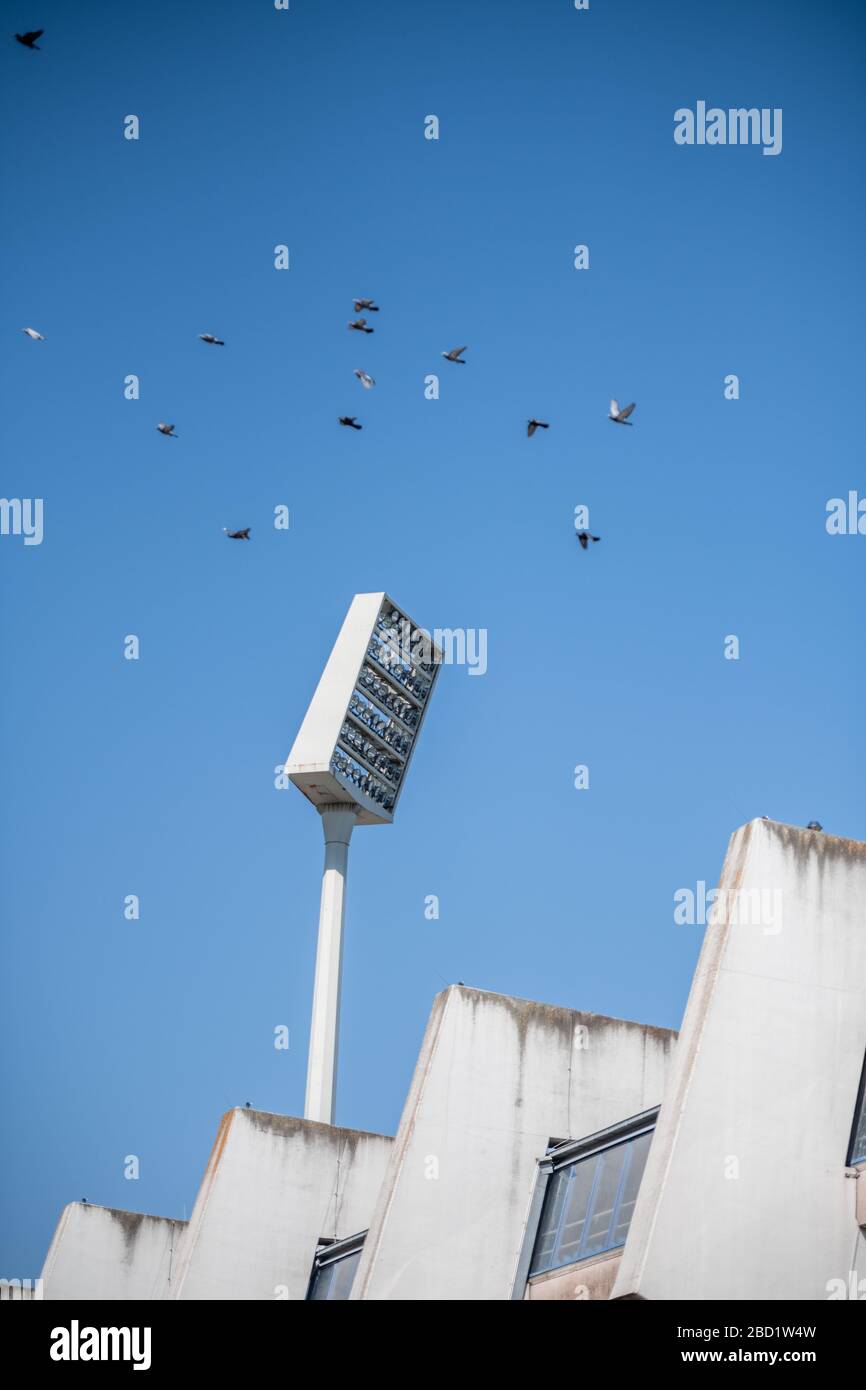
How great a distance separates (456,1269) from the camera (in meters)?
28.8

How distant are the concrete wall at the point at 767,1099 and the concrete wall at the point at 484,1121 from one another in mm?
7937

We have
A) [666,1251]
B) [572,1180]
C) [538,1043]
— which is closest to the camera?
[666,1251]

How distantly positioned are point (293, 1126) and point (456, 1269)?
8.50 meters

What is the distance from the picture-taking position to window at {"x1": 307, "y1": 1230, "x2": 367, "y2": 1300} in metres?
34.0

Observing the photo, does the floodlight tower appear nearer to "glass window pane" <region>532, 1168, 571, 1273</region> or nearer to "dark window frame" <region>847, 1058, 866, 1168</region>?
"glass window pane" <region>532, 1168, 571, 1273</region>

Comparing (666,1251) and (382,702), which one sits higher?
(382,702)

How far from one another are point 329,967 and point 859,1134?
37645 mm

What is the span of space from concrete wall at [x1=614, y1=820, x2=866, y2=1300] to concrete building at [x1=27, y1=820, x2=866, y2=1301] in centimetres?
3

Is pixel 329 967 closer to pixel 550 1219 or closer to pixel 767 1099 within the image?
pixel 550 1219

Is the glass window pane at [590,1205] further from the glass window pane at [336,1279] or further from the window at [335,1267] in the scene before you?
the glass window pane at [336,1279]

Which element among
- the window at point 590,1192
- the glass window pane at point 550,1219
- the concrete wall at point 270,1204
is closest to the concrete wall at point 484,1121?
the glass window pane at point 550,1219

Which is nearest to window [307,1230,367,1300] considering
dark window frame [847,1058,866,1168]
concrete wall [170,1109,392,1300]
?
concrete wall [170,1109,392,1300]

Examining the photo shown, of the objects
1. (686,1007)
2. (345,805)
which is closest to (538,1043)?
(686,1007)
